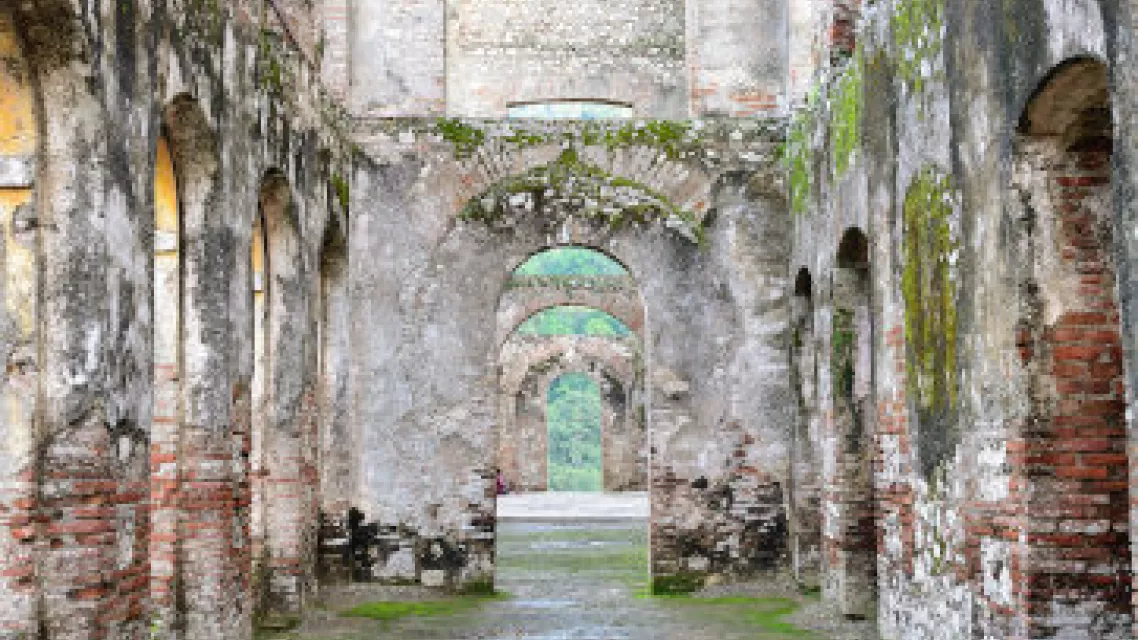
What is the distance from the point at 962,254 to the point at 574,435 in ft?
112

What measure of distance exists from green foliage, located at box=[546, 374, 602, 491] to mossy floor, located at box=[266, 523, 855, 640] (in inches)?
1054

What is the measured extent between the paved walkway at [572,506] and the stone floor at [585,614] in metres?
5.56

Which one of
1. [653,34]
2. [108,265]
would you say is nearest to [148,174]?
[108,265]

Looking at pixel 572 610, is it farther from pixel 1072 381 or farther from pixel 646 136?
pixel 1072 381

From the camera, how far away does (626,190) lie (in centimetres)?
1141

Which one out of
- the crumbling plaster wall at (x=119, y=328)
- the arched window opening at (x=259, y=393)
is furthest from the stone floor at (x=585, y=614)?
the crumbling plaster wall at (x=119, y=328)

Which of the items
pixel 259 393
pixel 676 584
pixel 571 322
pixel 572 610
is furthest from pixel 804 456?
pixel 571 322

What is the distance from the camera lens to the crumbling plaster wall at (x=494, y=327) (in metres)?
11.1

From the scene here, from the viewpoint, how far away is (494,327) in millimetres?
11352

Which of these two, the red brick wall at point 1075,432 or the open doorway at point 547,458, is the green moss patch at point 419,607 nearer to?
the open doorway at point 547,458

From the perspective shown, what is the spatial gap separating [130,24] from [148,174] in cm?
75

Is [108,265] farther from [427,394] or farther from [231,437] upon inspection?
[427,394]

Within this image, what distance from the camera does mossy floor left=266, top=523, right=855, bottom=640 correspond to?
29.0 feet

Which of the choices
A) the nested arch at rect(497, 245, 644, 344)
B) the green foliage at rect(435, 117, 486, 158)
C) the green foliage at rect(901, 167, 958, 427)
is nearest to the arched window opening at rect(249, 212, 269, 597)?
the green foliage at rect(435, 117, 486, 158)
